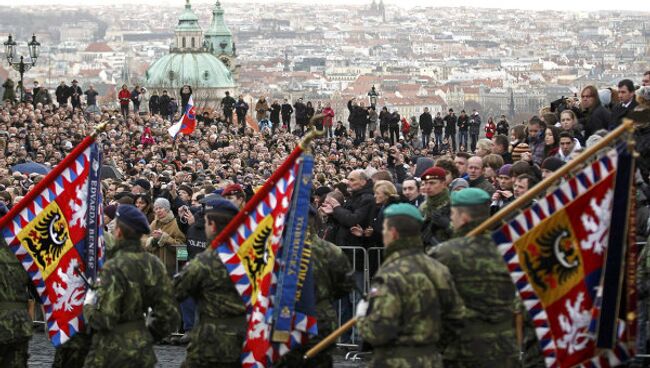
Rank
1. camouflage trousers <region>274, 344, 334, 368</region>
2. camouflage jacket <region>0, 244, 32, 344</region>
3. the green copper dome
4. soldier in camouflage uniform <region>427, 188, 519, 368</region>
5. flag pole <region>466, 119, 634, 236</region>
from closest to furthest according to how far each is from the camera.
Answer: flag pole <region>466, 119, 634, 236</region>
soldier in camouflage uniform <region>427, 188, 519, 368</region>
camouflage trousers <region>274, 344, 334, 368</region>
camouflage jacket <region>0, 244, 32, 344</region>
the green copper dome

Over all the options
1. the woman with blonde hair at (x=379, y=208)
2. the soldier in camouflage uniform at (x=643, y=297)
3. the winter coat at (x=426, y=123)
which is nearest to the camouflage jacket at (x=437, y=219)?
the woman with blonde hair at (x=379, y=208)

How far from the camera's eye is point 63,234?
41.6ft

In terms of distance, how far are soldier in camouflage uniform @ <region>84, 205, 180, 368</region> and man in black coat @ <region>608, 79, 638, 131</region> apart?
7.07 metres

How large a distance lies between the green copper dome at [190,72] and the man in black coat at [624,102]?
13086cm

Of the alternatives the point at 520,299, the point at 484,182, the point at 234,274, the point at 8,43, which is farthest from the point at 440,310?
the point at 8,43

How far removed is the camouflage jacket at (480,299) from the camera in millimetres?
10547

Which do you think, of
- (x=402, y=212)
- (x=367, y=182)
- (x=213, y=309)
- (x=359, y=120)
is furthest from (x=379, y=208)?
(x=359, y=120)

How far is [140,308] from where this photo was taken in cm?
1124

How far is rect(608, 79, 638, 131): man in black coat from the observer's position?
56.5 feet

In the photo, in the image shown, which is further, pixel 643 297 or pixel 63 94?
pixel 63 94

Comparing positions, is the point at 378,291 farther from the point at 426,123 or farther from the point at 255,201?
the point at 426,123

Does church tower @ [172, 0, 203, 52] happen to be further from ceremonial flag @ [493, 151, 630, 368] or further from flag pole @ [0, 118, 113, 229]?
ceremonial flag @ [493, 151, 630, 368]

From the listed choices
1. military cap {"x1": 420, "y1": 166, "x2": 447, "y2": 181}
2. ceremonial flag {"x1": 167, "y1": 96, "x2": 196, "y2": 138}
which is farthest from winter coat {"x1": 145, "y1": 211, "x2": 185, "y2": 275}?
ceremonial flag {"x1": 167, "y1": 96, "x2": 196, "y2": 138}

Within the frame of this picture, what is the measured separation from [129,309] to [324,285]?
1424 mm
